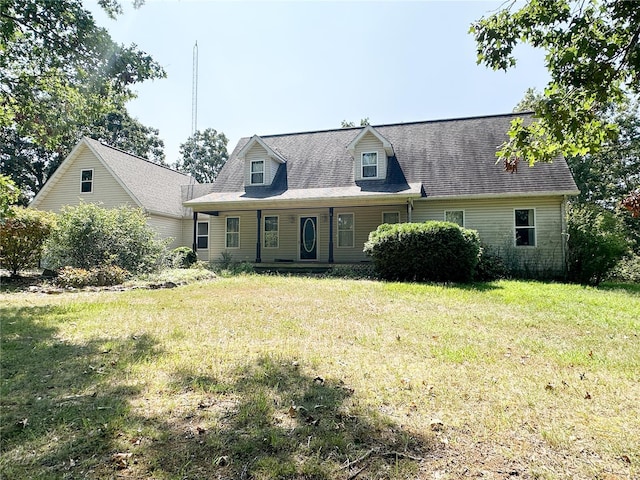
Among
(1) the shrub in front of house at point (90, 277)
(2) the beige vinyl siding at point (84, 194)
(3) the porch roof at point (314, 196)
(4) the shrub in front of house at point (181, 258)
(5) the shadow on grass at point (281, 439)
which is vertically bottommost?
(5) the shadow on grass at point (281, 439)

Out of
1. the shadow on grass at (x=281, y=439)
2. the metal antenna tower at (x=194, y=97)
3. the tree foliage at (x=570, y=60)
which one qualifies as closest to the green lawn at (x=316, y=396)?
the shadow on grass at (x=281, y=439)

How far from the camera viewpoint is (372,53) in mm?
9766

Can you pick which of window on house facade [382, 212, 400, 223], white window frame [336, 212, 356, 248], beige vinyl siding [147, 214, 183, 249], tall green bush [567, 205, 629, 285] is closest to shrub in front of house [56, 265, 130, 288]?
beige vinyl siding [147, 214, 183, 249]

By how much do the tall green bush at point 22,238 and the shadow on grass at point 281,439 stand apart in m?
11.0

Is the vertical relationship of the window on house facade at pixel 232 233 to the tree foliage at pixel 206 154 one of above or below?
below

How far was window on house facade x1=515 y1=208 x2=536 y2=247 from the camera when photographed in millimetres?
14484

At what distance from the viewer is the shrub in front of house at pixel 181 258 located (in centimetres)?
1448

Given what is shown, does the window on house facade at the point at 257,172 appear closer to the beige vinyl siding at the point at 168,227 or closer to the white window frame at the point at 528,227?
the beige vinyl siding at the point at 168,227

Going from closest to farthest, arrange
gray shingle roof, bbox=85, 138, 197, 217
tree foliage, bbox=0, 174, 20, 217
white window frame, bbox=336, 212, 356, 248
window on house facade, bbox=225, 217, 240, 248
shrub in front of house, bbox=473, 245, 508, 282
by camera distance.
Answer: tree foliage, bbox=0, 174, 20, 217, shrub in front of house, bbox=473, 245, 508, 282, white window frame, bbox=336, 212, 356, 248, window on house facade, bbox=225, 217, 240, 248, gray shingle roof, bbox=85, 138, 197, 217

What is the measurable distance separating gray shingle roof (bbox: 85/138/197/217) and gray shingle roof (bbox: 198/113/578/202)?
3.46 metres

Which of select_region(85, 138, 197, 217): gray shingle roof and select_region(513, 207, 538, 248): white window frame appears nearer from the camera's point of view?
select_region(513, 207, 538, 248): white window frame

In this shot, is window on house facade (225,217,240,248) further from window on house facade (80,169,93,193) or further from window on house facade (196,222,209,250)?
window on house facade (80,169,93,193)

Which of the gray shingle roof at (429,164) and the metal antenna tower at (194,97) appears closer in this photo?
the gray shingle roof at (429,164)

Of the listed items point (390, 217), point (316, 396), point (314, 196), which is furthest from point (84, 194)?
point (316, 396)
